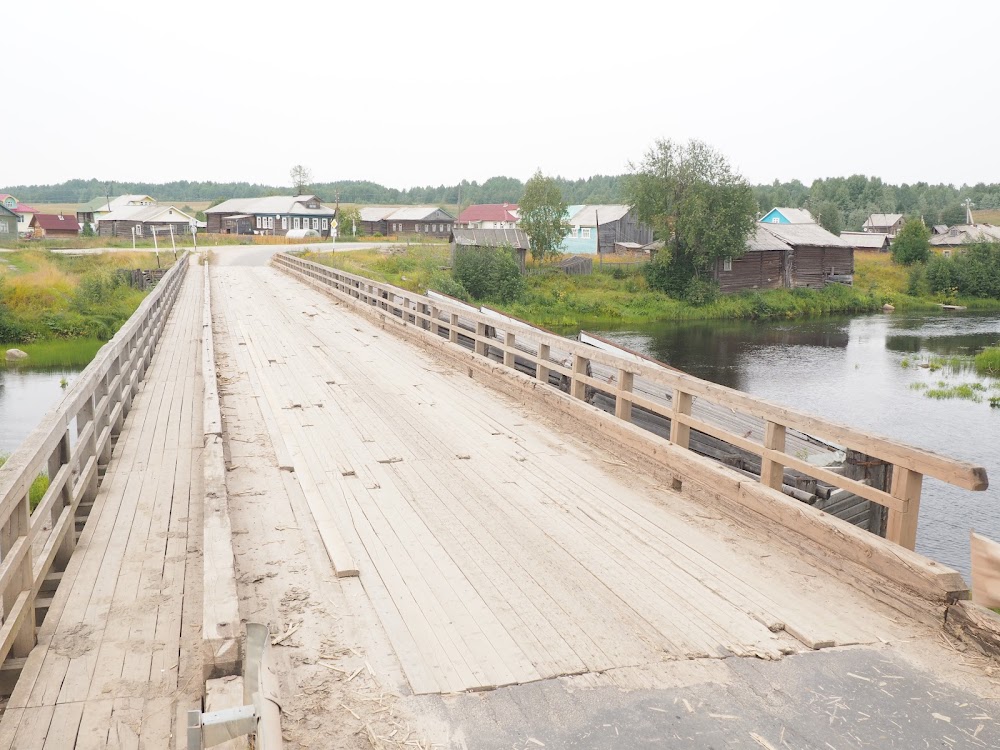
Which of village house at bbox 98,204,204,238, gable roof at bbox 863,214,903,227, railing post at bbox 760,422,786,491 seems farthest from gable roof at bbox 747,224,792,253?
gable roof at bbox 863,214,903,227

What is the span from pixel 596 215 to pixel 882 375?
47.7 m

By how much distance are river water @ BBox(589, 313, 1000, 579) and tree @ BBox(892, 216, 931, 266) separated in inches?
668

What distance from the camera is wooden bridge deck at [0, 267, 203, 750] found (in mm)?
3605

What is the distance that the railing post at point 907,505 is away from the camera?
4902mm

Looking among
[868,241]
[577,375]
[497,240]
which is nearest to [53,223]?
[497,240]

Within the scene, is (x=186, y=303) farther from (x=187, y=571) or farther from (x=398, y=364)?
(x=187, y=571)

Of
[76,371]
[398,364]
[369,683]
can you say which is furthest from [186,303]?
[369,683]

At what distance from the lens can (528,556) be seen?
5.63 meters

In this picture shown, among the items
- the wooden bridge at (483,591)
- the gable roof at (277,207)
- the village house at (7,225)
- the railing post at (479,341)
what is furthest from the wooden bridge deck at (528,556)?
the gable roof at (277,207)

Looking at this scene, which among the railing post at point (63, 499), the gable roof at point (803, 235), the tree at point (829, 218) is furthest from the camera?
the tree at point (829, 218)

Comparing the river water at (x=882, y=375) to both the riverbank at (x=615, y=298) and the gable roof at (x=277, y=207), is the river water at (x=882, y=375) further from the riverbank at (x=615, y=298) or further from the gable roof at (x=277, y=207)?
the gable roof at (x=277, y=207)

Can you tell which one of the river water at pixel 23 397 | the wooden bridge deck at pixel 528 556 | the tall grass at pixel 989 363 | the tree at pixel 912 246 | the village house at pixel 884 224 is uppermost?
the village house at pixel 884 224

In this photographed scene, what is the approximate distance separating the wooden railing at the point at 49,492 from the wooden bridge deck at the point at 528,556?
65.1 inches

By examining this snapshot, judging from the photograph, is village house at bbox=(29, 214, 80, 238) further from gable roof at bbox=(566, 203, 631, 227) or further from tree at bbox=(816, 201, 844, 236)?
tree at bbox=(816, 201, 844, 236)
